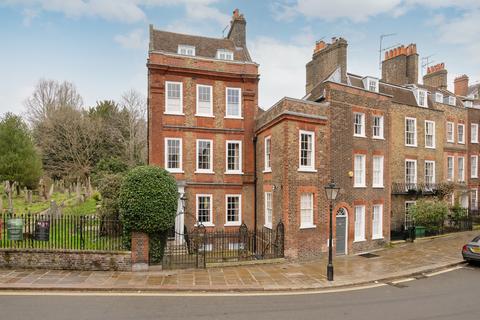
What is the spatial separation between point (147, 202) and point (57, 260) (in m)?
4.36

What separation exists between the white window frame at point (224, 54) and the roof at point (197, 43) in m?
0.60

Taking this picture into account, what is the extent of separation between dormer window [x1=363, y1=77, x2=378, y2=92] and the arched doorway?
30.9 ft

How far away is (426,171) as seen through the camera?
78.1ft

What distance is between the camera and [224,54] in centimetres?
2162

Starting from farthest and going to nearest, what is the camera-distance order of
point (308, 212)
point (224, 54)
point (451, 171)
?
point (451, 171) → point (224, 54) → point (308, 212)

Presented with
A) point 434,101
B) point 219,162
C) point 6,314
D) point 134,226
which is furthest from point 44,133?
point 434,101

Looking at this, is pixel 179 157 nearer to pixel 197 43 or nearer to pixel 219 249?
pixel 219 249

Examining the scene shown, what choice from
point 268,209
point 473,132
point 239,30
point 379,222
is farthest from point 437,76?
point 268,209

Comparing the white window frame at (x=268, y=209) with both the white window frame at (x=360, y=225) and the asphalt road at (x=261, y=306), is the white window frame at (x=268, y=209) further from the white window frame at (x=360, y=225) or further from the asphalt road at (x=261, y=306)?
the asphalt road at (x=261, y=306)

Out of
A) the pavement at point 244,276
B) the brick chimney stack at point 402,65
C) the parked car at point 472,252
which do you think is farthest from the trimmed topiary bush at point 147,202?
the brick chimney stack at point 402,65

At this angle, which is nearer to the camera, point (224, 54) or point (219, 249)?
point (219, 249)

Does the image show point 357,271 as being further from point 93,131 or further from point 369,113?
point 93,131

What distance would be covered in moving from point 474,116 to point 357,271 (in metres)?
23.2

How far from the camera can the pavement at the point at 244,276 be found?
10672 millimetres
